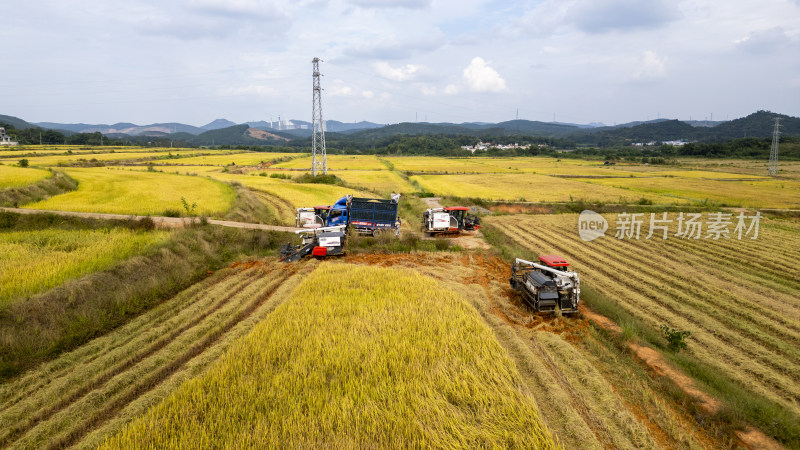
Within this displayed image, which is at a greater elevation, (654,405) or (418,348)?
(418,348)

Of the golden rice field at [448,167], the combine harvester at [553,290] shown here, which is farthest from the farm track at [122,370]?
the golden rice field at [448,167]

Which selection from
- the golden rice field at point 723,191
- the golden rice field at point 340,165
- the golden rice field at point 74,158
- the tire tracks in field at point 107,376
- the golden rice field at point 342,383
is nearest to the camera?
the golden rice field at point 342,383

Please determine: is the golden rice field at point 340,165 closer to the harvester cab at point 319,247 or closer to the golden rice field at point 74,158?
the golden rice field at point 74,158

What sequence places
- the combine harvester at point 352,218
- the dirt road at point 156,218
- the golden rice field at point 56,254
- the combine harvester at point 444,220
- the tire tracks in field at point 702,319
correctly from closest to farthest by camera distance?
1. the tire tracks in field at point 702,319
2. the golden rice field at point 56,254
3. the dirt road at point 156,218
4. the combine harvester at point 352,218
5. the combine harvester at point 444,220

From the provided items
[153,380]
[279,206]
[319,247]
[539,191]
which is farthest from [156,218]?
[539,191]

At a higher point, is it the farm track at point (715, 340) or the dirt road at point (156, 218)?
the dirt road at point (156, 218)

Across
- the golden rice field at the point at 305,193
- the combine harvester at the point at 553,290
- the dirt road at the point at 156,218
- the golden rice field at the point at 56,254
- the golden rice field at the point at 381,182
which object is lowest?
the combine harvester at the point at 553,290

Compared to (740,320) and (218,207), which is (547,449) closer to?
(740,320)

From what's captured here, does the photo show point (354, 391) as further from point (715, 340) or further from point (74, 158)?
point (74, 158)

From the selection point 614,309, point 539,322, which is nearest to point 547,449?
point 539,322
